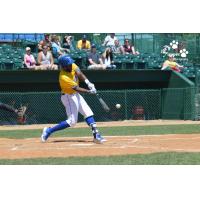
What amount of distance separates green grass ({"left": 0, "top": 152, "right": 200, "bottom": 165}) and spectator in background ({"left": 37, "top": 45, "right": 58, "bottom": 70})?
1199 centimetres

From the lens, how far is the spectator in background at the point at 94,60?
69.6 feet

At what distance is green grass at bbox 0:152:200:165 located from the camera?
7797mm

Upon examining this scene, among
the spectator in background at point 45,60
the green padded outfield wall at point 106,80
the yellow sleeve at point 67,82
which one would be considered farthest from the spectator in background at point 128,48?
the yellow sleeve at point 67,82

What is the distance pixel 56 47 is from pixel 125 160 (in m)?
13.8

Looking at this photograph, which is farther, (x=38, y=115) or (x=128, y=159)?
(x=38, y=115)

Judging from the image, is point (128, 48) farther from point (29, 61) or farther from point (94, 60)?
point (29, 61)

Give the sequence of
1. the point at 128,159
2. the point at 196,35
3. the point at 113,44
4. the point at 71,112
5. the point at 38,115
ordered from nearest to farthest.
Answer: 1. the point at 128,159
2. the point at 71,112
3. the point at 38,115
4. the point at 113,44
5. the point at 196,35

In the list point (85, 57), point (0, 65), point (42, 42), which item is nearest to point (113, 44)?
point (85, 57)

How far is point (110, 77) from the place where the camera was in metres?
21.8

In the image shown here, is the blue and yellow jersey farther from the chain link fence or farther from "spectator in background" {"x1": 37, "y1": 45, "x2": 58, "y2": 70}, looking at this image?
the chain link fence

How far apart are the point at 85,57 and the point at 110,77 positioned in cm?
147

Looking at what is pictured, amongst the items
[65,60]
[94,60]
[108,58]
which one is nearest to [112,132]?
[65,60]

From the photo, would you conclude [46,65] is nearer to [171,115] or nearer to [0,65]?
[0,65]

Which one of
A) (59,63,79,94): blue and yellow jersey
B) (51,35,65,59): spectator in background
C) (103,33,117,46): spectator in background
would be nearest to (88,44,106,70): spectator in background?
(51,35,65,59): spectator in background
